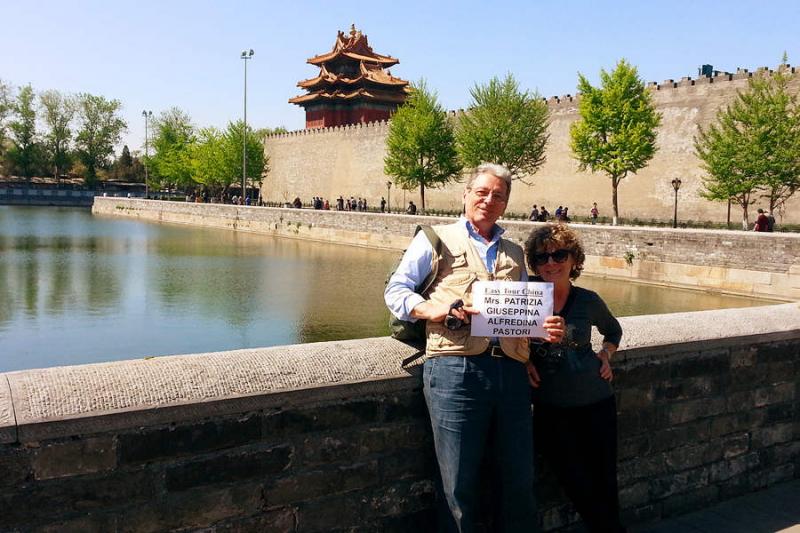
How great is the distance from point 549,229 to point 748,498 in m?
2.16

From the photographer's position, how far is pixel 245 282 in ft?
63.8

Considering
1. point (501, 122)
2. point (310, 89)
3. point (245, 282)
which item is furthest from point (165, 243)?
point (310, 89)

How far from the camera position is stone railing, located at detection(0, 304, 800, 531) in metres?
2.15

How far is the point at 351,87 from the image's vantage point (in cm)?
6381

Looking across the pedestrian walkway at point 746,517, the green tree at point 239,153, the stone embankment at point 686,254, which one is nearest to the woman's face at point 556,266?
the pedestrian walkway at point 746,517

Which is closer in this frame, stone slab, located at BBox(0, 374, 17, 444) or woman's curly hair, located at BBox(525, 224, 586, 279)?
stone slab, located at BBox(0, 374, 17, 444)

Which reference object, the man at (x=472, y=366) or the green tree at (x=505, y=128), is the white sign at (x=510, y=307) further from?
the green tree at (x=505, y=128)

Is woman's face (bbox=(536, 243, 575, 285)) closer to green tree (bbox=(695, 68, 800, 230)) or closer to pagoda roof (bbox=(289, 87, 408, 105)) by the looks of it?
green tree (bbox=(695, 68, 800, 230))

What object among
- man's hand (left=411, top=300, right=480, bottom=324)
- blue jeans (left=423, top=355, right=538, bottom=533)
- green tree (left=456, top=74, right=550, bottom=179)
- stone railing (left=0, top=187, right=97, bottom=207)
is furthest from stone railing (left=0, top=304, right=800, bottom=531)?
stone railing (left=0, top=187, right=97, bottom=207)

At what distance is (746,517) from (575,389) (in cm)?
154

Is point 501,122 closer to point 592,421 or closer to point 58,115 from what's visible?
point 592,421

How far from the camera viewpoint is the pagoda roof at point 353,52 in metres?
64.3

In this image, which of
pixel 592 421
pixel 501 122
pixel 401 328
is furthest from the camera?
pixel 501 122

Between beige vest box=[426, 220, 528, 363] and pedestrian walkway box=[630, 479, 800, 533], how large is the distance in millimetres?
1635
